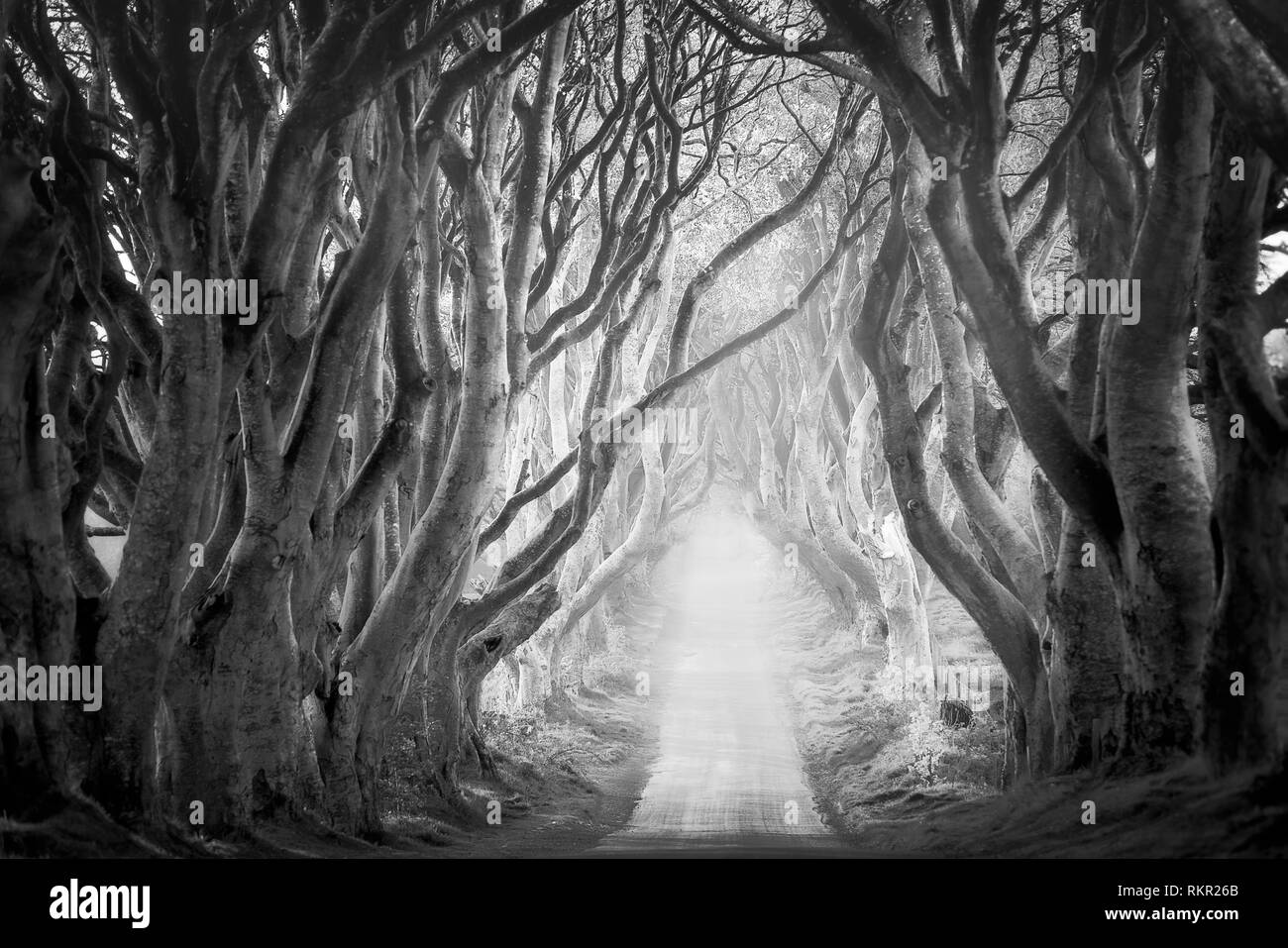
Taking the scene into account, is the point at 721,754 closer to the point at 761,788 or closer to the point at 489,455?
the point at 761,788

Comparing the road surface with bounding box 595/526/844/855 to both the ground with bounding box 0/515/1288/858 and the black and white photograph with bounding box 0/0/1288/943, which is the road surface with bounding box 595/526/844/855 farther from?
the black and white photograph with bounding box 0/0/1288/943

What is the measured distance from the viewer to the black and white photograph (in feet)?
14.5

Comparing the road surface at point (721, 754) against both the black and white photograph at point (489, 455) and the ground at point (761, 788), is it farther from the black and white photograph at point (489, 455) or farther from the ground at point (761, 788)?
the black and white photograph at point (489, 455)

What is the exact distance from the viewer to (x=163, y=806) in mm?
5578

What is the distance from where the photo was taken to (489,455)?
765 cm

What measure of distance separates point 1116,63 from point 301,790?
714cm

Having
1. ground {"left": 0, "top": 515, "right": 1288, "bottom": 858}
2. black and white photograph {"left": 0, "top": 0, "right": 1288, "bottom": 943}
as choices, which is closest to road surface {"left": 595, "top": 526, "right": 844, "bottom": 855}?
ground {"left": 0, "top": 515, "right": 1288, "bottom": 858}

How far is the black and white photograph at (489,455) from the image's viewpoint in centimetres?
441

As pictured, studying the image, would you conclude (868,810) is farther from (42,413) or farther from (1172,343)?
(42,413)

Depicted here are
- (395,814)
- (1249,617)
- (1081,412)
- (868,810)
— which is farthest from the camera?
(868,810)

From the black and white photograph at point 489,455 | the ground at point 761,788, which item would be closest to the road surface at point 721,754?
the ground at point 761,788

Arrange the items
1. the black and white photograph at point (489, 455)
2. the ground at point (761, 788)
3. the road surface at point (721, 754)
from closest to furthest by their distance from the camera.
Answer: the black and white photograph at point (489, 455)
the ground at point (761, 788)
the road surface at point (721, 754)
